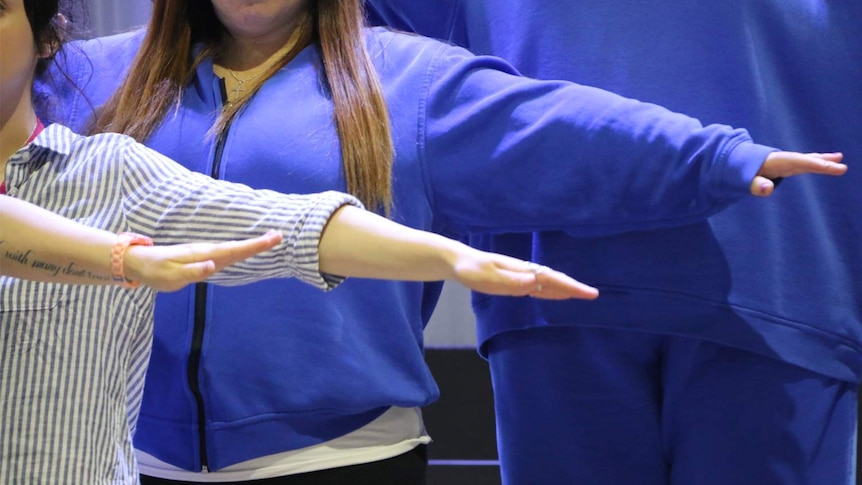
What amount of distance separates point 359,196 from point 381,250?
0.33 metres

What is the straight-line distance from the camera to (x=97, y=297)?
0.87 meters

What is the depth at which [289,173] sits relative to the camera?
112 cm

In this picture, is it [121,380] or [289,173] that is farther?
[289,173]

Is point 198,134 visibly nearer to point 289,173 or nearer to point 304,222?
point 289,173

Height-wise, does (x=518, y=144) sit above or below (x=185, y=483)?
above

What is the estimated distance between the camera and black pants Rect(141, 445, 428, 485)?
1.11 m

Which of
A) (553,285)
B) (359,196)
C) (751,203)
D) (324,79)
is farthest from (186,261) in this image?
(751,203)

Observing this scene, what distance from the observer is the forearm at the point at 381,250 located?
2.50ft

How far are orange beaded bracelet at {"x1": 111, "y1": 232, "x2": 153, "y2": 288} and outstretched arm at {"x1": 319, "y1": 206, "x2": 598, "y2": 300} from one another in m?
0.13

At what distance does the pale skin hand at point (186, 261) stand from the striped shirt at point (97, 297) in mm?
75

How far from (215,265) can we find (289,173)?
41 cm

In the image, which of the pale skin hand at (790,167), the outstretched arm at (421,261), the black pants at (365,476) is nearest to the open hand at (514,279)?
the outstretched arm at (421,261)

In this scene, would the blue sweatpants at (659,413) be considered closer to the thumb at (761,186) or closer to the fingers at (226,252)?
the thumb at (761,186)

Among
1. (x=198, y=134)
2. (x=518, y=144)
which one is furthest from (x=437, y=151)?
(x=198, y=134)
